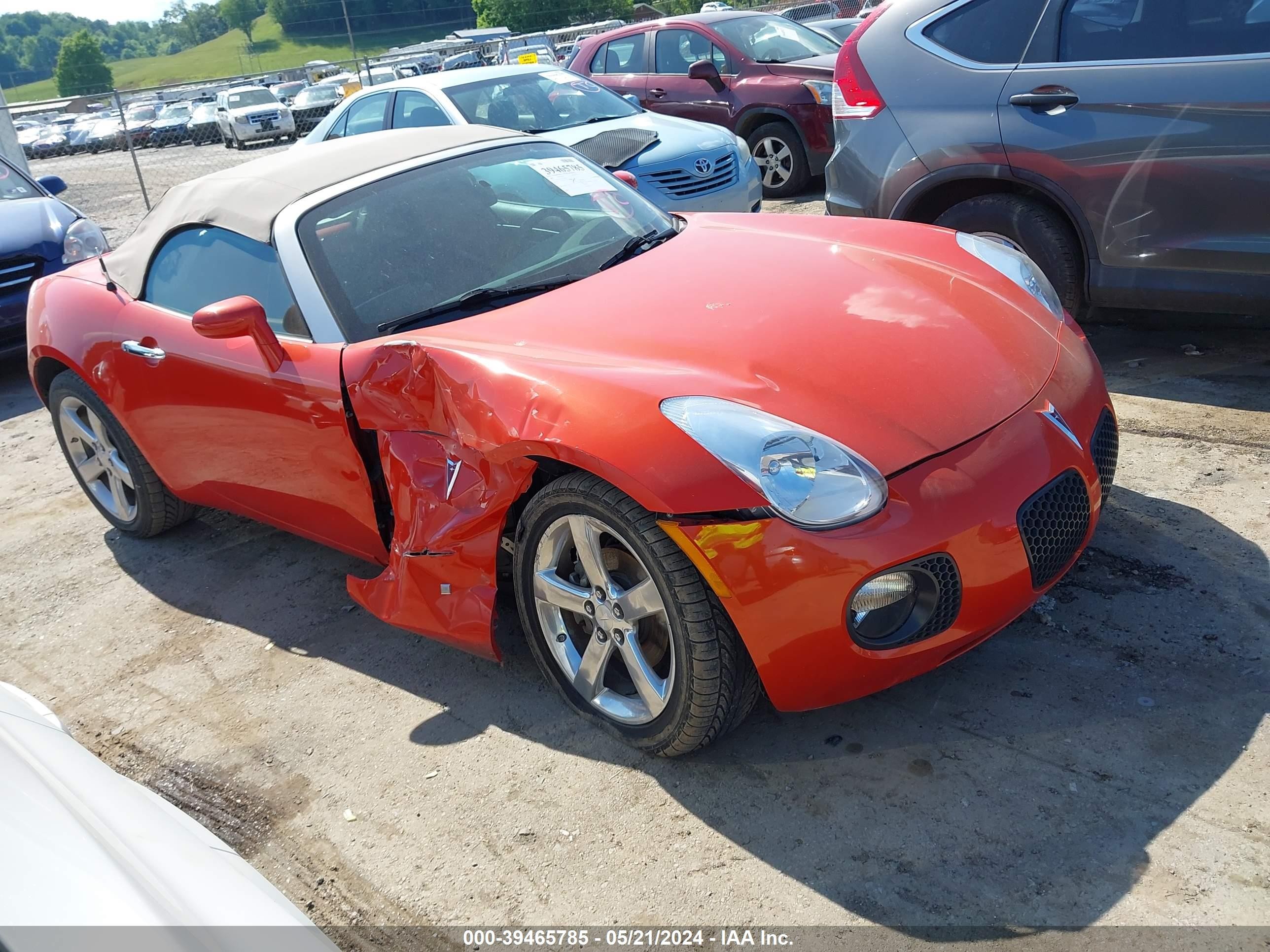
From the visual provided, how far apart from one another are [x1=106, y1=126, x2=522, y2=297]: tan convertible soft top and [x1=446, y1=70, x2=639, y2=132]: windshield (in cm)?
367

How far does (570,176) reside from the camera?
3980 mm

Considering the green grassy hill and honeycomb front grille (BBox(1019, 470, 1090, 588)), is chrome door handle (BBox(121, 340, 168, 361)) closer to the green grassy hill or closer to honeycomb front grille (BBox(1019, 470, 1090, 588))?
honeycomb front grille (BBox(1019, 470, 1090, 588))

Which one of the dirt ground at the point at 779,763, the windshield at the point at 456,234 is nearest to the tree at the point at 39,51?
the windshield at the point at 456,234

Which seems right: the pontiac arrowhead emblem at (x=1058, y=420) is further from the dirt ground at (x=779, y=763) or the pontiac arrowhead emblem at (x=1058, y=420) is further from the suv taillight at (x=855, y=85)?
the suv taillight at (x=855, y=85)

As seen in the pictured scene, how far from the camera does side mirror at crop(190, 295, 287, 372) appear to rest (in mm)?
3174

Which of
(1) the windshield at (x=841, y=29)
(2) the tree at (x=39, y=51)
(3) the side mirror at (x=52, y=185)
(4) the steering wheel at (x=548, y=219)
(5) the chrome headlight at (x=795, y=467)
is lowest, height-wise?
(5) the chrome headlight at (x=795, y=467)

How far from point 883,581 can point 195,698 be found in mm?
2280

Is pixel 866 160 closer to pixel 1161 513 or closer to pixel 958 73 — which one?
pixel 958 73

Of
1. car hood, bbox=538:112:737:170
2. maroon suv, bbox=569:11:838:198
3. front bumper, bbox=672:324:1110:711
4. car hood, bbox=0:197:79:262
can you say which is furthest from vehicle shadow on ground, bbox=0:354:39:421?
front bumper, bbox=672:324:1110:711

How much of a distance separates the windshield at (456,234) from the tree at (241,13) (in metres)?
124

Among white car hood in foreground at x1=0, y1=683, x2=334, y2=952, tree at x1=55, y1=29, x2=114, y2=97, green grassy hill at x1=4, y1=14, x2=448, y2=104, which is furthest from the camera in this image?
green grassy hill at x1=4, y1=14, x2=448, y2=104

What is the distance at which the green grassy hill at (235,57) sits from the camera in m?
83.6

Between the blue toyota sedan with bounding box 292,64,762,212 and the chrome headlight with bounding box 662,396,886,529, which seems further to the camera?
the blue toyota sedan with bounding box 292,64,762,212

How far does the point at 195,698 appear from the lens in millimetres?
3443
